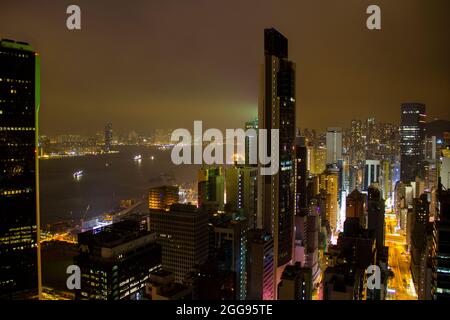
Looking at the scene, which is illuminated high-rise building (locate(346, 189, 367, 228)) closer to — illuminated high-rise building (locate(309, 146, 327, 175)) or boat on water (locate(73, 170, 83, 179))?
illuminated high-rise building (locate(309, 146, 327, 175))

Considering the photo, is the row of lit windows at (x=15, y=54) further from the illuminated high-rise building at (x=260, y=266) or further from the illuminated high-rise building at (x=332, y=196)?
the illuminated high-rise building at (x=332, y=196)

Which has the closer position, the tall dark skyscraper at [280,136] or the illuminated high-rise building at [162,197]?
the tall dark skyscraper at [280,136]

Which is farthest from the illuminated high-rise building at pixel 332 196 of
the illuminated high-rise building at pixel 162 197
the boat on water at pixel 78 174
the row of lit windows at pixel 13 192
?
the boat on water at pixel 78 174

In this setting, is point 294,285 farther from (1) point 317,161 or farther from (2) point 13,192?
(1) point 317,161

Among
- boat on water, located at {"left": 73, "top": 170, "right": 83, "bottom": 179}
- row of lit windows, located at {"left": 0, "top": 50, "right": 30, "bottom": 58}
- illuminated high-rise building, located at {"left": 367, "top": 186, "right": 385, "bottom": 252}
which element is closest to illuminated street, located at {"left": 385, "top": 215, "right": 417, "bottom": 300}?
illuminated high-rise building, located at {"left": 367, "top": 186, "right": 385, "bottom": 252}

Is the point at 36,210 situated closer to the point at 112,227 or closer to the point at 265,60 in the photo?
the point at 112,227

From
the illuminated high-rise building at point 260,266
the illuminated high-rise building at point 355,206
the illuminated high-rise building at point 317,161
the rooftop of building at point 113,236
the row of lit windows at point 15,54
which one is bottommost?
the illuminated high-rise building at point 260,266
